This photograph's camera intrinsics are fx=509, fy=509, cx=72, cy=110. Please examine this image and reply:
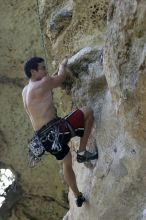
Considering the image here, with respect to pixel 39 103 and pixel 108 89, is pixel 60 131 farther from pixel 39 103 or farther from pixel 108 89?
pixel 108 89

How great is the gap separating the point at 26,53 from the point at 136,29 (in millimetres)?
7344

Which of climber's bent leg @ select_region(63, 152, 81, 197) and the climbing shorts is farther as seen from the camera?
climber's bent leg @ select_region(63, 152, 81, 197)

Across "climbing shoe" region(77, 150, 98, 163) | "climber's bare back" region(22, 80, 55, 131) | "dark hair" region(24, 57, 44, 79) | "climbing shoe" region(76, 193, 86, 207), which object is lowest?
"climbing shoe" region(76, 193, 86, 207)

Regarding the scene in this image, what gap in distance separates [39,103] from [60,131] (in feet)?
1.15

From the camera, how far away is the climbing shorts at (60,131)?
5094 mm

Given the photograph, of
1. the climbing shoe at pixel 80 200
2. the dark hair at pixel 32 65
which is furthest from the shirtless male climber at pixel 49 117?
the climbing shoe at pixel 80 200

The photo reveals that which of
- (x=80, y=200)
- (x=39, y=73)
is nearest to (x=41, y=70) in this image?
(x=39, y=73)

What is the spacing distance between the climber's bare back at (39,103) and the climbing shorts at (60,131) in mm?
75

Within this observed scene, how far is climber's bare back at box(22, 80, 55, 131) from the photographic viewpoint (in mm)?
5062

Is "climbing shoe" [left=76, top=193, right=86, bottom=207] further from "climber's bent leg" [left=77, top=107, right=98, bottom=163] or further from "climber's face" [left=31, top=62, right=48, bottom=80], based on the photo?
"climber's face" [left=31, top=62, right=48, bottom=80]

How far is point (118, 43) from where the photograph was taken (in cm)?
419

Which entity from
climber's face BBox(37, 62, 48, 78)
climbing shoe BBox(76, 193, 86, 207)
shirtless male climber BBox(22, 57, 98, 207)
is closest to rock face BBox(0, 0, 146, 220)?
climbing shoe BBox(76, 193, 86, 207)

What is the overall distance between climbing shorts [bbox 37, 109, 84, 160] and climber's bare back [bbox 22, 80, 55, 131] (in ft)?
0.25

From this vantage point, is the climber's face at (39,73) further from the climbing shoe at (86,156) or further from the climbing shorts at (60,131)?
the climbing shoe at (86,156)
